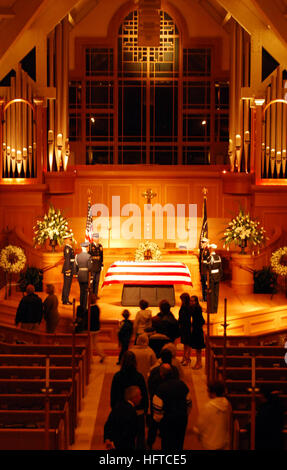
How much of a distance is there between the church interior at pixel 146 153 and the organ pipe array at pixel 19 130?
0.11 feet

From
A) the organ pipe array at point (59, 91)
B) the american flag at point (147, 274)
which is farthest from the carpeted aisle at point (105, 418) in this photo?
the organ pipe array at point (59, 91)

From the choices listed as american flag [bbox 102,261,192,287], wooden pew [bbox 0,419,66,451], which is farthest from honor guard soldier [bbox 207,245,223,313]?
wooden pew [bbox 0,419,66,451]

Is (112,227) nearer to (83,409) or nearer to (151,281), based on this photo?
(151,281)

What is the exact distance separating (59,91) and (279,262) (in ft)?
23.6

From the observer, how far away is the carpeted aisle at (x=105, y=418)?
756cm

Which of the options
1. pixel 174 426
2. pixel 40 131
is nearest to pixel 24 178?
pixel 40 131

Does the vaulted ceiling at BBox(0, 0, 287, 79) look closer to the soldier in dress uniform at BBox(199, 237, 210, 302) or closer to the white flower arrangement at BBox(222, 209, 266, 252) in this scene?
the white flower arrangement at BBox(222, 209, 266, 252)

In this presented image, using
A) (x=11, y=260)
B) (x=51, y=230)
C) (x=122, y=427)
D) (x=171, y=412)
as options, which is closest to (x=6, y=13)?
(x=51, y=230)

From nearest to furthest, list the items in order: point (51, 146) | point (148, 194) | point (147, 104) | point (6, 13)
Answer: point (6, 13)
point (51, 146)
point (148, 194)
point (147, 104)

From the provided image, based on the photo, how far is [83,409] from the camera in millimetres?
8922

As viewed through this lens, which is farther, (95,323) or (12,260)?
(12,260)

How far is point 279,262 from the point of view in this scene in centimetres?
1470

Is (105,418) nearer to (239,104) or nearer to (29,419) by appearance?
(29,419)

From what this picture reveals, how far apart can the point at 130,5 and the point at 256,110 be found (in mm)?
4832
